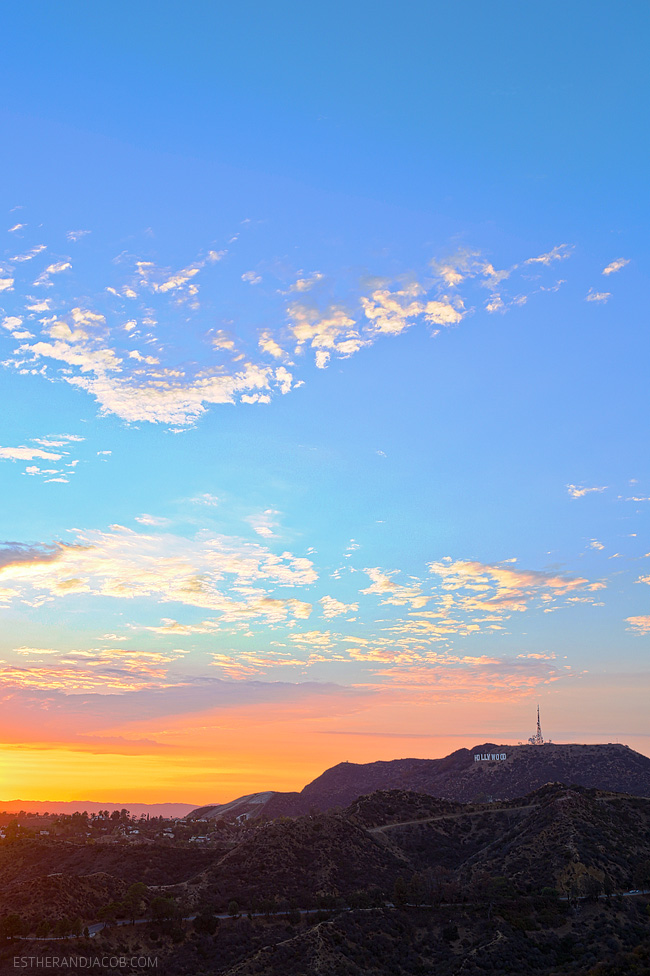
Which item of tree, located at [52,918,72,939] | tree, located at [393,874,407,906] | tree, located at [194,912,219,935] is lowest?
tree, located at [194,912,219,935]

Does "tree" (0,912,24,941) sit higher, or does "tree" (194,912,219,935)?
"tree" (0,912,24,941)

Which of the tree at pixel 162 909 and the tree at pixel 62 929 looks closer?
the tree at pixel 62 929

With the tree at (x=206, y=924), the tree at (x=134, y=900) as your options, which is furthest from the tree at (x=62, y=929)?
the tree at (x=206, y=924)

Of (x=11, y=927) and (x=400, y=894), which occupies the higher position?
(x=400, y=894)

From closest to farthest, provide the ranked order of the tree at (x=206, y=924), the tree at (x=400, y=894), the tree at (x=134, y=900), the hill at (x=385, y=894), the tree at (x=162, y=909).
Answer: the hill at (x=385, y=894), the tree at (x=206, y=924), the tree at (x=162, y=909), the tree at (x=134, y=900), the tree at (x=400, y=894)

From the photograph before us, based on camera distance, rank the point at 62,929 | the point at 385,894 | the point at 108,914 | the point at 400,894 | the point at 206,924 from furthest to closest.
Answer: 1. the point at 385,894
2. the point at 400,894
3. the point at 108,914
4. the point at 206,924
5. the point at 62,929

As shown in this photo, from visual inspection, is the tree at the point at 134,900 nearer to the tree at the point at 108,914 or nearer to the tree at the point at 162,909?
the tree at the point at 108,914

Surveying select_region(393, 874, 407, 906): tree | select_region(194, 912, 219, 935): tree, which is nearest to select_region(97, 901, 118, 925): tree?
select_region(194, 912, 219, 935): tree

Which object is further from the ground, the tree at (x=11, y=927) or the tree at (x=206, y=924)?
the tree at (x=11, y=927)

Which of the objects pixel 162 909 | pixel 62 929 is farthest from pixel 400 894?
pixel 62 929

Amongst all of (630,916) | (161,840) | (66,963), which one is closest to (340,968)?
(66,963)

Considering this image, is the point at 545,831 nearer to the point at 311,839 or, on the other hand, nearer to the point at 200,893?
the point at 311,839

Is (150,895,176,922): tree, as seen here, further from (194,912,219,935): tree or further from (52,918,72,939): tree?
(52,918,72,939): tree

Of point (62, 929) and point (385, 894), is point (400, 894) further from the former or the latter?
point (62, 929)
